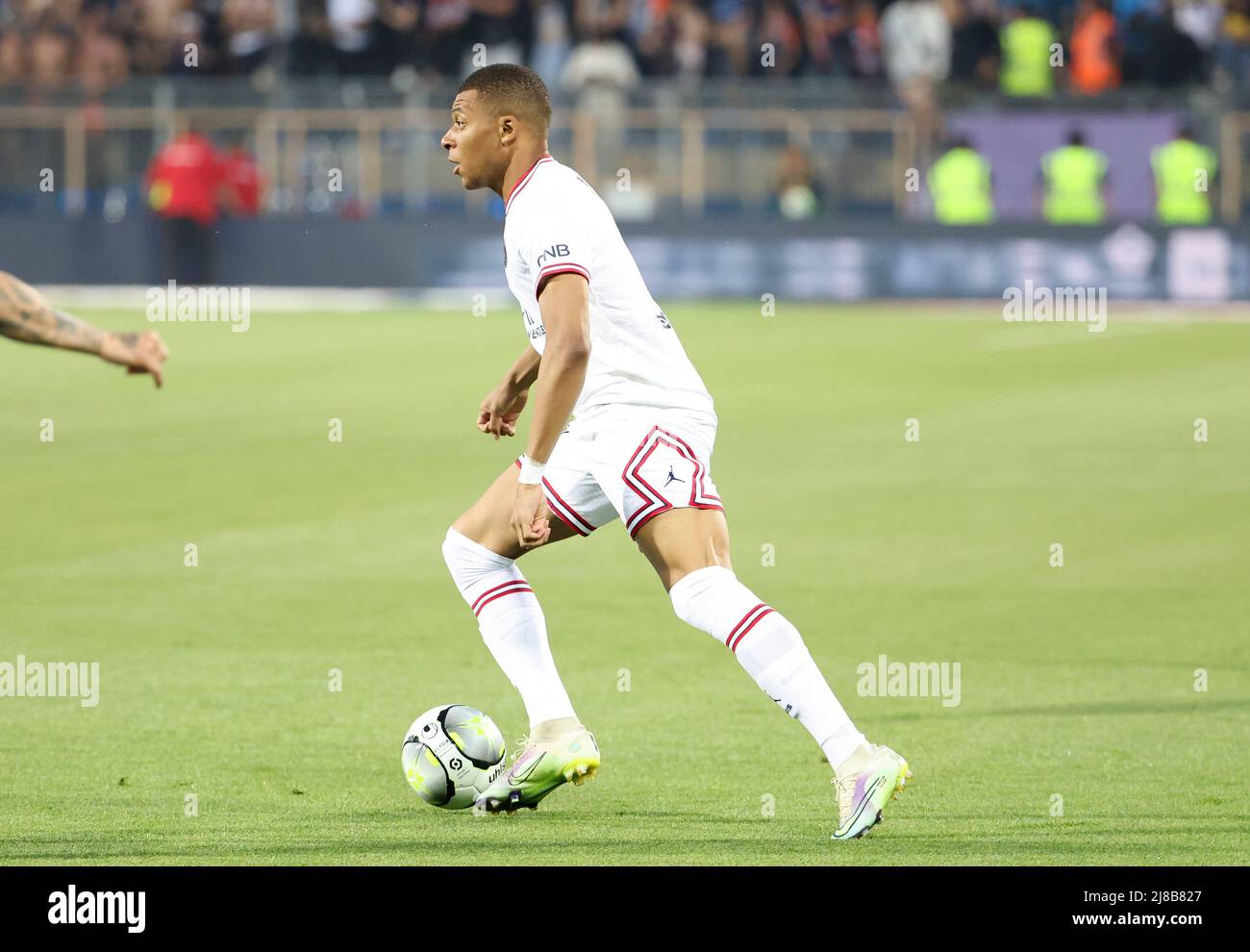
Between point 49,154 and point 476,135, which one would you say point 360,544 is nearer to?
point 476,135

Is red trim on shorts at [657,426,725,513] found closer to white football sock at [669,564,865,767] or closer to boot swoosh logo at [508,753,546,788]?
white football sock at [669,564,865,767]

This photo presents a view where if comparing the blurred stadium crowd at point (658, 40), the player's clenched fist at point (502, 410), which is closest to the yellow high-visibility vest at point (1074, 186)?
the blurred stadium crowd at point (658, 40)

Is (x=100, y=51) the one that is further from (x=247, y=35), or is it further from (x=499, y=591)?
(x=499, y=591)

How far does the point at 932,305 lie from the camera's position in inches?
1159

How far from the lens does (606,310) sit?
6.95 m

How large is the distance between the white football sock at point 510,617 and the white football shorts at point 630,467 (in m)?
0.32

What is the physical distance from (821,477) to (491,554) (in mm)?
8620

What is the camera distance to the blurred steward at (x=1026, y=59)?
3241cm

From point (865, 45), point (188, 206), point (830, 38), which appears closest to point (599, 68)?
point (830, 38)

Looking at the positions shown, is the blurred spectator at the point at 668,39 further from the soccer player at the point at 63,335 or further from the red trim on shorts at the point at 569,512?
the soccer player at the point at 63,335
